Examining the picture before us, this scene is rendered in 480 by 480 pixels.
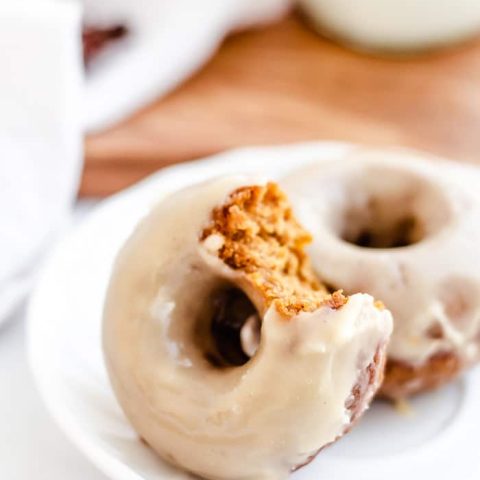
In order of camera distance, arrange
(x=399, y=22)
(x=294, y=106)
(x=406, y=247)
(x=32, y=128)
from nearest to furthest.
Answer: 1. (x=406, y=247)
2. (x=32, y=128)
3. (x=294, y=106)
4. (x=399, y=22)

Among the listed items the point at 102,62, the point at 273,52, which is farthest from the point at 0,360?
the point at 273,52

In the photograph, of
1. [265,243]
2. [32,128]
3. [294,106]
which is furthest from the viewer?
[294,106]

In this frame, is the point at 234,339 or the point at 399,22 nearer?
the point at 234,339

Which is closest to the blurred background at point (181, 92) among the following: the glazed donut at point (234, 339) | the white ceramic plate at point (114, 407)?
the white ceramic plate at point (114, 407)

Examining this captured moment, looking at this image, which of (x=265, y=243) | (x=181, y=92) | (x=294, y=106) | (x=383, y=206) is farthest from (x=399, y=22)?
(x=265, y=243)

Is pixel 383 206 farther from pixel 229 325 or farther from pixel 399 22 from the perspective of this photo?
pixel 399 22

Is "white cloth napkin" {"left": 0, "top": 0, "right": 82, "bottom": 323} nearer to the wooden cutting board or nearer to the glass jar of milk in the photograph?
the wooden cutting board
